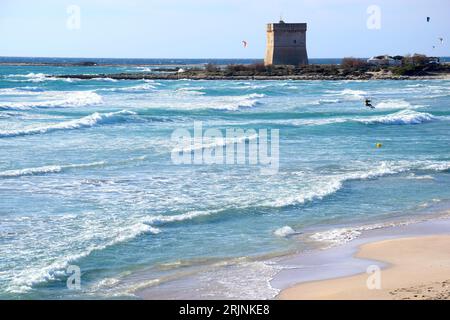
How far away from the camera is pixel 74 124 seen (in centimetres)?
2775

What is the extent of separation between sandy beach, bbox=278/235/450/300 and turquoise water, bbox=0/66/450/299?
30.1 inches

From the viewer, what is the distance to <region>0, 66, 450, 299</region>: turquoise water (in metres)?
10.1

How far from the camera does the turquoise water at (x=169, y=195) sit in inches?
399

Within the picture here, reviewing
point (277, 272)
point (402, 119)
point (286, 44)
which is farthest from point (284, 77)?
point (277, 272)

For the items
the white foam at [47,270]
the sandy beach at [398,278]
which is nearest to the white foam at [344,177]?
the sandy beach at [398,278]

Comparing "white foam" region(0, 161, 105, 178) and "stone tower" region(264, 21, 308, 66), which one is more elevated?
"stone tower" region(264, 21, 308, 66)

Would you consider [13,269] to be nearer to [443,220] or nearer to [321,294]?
[321,294]

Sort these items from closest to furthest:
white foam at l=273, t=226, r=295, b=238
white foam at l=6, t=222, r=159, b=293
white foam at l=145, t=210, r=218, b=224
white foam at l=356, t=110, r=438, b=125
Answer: white foam at l=6, t=222, r=159, b=293, white foam at l=273, t=226, r=295, b=238, white foam at l=145, t=210, r=218, b=224, white foam at l=356, t=110, r=438, b=125

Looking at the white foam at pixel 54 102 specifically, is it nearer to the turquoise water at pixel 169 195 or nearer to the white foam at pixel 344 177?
the turquoise water at pixel 169 195

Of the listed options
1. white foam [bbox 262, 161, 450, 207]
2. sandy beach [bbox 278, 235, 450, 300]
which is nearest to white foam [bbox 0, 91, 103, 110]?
white foam [bbox 262, 161, 450, 207]

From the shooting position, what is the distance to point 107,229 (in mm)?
11719

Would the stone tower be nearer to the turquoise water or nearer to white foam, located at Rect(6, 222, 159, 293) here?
the turquoise water

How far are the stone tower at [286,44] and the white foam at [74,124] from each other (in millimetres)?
44331
